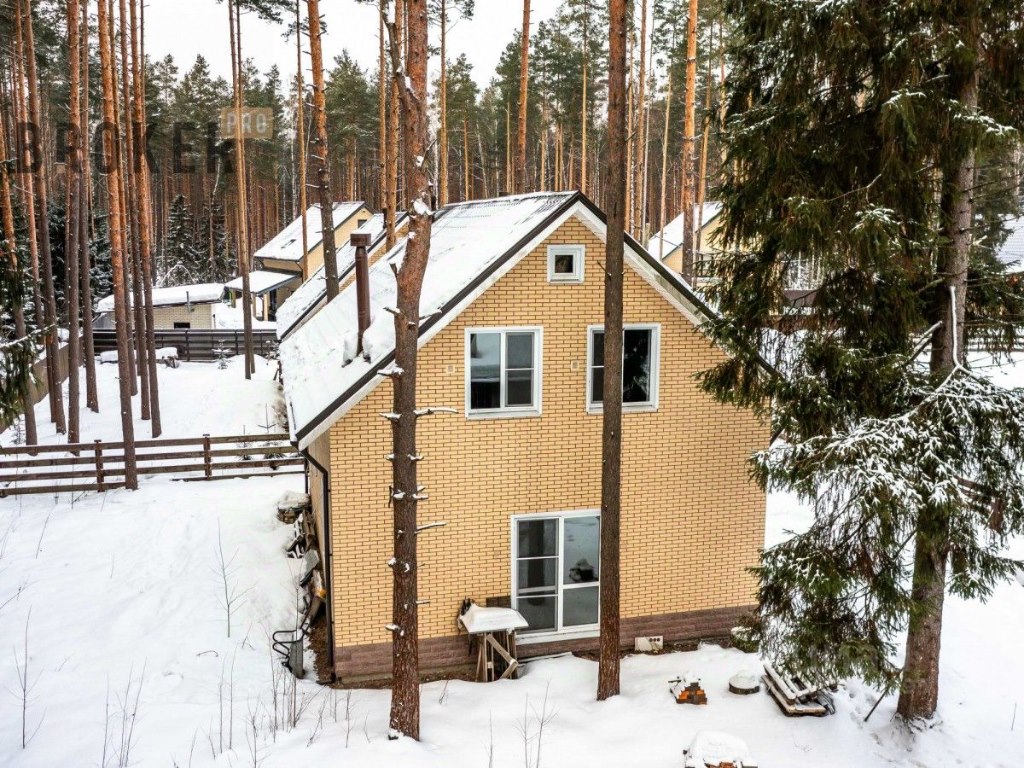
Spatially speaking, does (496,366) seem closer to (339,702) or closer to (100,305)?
(339,702)

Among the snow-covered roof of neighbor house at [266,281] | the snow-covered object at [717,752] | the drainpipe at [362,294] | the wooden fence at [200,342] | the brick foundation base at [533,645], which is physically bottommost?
the brick foundation base at [533,645]

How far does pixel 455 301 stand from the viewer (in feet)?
32.5

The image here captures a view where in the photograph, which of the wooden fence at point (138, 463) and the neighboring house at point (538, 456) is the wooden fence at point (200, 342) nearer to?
the wooden fence at point (138, 463)

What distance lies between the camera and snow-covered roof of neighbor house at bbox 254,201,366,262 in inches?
1630

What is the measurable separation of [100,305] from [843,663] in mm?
40402

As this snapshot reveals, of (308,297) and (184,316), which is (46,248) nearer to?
(308,297)

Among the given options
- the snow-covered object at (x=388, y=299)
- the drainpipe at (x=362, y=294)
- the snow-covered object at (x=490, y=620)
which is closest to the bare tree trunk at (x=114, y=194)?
the snow-covered object at (x=388, y=299)

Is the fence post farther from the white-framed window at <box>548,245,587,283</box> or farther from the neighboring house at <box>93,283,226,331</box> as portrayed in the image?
the neighboring house at <box>93,283,226,331</box>

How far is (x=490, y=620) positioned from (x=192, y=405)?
61.6ft

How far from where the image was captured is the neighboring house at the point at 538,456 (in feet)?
33.7

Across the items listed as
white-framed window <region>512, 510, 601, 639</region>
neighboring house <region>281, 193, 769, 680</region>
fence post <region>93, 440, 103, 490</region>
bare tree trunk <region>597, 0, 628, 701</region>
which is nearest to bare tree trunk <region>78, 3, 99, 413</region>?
fence post <region>93, 440, 103, 490</region>

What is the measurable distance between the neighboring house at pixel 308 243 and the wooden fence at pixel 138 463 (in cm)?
2149

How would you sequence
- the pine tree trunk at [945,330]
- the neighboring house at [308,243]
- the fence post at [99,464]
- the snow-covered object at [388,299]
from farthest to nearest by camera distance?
the neighboring house at [308,243] < the fence post at [99,464] < the snow-covered object at [388,299] < the pine tree trunk at [945,330]

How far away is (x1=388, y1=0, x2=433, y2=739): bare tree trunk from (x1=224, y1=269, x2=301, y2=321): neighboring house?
35294 millimetres
